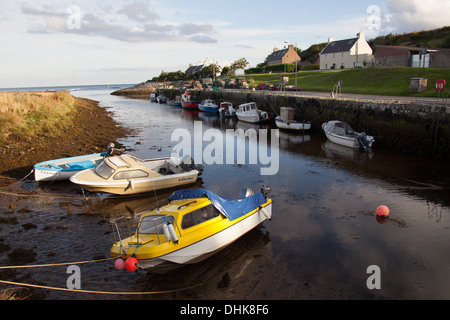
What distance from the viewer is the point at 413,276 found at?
8.98 meters

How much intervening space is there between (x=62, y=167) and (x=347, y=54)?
57.9m

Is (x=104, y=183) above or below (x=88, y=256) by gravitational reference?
above

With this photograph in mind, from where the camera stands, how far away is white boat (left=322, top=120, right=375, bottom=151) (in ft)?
75.4

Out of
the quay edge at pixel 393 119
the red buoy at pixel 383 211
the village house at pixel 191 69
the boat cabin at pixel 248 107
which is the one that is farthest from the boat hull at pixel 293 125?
the village house at pixel 191 69

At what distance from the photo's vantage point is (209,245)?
31.4ft

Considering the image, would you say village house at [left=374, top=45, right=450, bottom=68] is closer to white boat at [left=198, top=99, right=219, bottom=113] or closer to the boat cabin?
the boat cabin

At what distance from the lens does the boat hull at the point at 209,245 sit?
8703 millimetres

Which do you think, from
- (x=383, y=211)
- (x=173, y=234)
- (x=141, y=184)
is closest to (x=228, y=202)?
(x=173, y=234)

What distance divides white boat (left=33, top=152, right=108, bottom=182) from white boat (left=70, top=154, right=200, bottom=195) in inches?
82.3

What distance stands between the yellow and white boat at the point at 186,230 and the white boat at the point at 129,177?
4600 millimetres

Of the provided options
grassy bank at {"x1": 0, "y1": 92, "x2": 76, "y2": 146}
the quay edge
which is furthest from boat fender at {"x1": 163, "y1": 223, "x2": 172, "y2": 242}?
the quay edge
